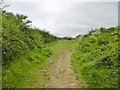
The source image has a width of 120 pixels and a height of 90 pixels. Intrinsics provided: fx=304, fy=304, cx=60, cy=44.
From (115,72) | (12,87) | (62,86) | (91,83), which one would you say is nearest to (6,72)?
(12,87)

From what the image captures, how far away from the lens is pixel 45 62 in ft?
63.6

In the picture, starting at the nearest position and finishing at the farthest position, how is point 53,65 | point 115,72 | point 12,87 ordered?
point 12,87 < point 115,72 < point 53,65

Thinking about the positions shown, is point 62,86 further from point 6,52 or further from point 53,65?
point 53,65


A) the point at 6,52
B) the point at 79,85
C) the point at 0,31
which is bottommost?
the point at 79,85

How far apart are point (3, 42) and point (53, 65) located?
4.13 meters

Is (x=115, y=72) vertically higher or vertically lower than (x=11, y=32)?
lower

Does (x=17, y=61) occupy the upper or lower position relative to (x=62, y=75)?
upper

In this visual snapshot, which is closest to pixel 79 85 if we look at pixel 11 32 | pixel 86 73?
pixel 86 73

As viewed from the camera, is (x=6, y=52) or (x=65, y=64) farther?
(x=65, y=64)

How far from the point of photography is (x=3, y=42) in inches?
598

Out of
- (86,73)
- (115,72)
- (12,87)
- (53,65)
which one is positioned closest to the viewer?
(12,87)

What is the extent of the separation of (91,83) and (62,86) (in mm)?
1281

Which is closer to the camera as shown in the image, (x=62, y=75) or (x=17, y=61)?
(x=62, y=75)

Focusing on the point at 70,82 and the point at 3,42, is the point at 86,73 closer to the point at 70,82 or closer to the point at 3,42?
the point at 70,82
